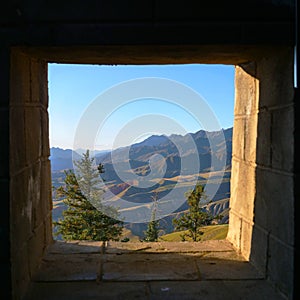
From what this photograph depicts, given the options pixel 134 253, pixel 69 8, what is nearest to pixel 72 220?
pixel 134 253

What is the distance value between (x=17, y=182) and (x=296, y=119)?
1867 mm

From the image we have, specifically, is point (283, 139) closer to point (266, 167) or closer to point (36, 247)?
point (266, 167)

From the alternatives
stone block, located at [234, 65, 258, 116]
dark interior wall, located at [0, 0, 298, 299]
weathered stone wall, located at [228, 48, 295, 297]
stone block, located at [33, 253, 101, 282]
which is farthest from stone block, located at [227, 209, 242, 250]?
dark interior wall, located at [0, 0, 298, 299]

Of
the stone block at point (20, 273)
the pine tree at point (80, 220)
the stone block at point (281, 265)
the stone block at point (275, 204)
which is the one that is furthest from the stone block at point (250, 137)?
the pine tree at point (80, 220)

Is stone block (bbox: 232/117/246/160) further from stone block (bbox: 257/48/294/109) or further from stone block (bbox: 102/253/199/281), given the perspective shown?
stone block (bbox: 102/253/199/281)

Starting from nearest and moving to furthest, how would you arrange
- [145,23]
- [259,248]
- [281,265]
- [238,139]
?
[145,23] < [281,265] < [259,248] < [238,139]

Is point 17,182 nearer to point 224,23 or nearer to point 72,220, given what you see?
point 224,23

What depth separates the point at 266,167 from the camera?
3.12m

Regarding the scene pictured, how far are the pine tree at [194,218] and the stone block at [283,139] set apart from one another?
1024 inches

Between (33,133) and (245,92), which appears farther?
(245,92)

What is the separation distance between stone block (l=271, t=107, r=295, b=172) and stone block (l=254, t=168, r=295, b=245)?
0.08 m

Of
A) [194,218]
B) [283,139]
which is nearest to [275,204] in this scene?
[283,139]

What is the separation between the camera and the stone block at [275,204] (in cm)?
265

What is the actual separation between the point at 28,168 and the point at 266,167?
1.83 meters
